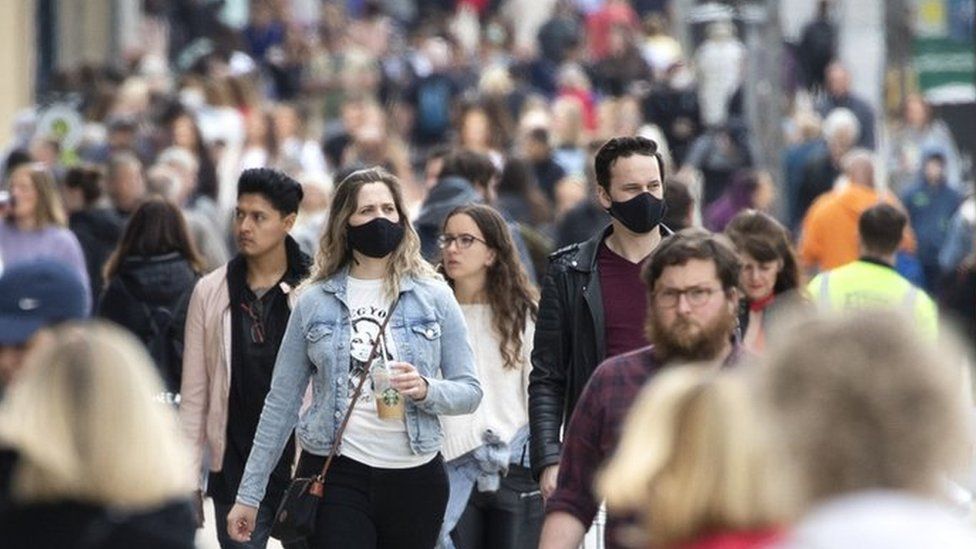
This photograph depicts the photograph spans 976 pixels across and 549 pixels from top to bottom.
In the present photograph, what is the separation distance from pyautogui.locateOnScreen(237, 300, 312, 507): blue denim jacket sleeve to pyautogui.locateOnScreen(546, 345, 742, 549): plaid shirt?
6.03 ft

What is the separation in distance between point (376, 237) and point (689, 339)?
7.07 feet

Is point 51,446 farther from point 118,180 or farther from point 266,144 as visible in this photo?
point 266,144

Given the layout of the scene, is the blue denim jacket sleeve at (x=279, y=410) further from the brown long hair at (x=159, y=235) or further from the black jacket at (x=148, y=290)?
the brown long hair at (x=159, y=235)

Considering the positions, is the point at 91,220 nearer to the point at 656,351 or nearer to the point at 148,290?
the point at 148,290

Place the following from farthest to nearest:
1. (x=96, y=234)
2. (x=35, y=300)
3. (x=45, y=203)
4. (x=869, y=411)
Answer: (x=96, y=234) < (x=45, y=203) < (x=35, y=300) < (x=869, y=411)

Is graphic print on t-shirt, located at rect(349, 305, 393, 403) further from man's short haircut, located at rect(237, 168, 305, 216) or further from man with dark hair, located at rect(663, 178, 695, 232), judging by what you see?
man with dark hair, located at rect(663, 178, 695, 232)

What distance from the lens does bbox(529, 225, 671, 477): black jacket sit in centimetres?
876

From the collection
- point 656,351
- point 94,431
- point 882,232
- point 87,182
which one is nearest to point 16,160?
point 87,182

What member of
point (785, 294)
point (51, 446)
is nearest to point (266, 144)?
point (785, 294)

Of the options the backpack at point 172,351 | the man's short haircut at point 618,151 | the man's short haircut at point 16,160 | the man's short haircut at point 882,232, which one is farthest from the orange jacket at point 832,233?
the man's short haircut at point 618,151

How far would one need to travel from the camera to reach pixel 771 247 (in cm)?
1107

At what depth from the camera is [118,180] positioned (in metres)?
16.5

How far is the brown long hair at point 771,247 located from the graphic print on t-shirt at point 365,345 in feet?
8.22

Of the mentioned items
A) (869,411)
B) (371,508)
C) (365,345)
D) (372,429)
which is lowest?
(371,508)
